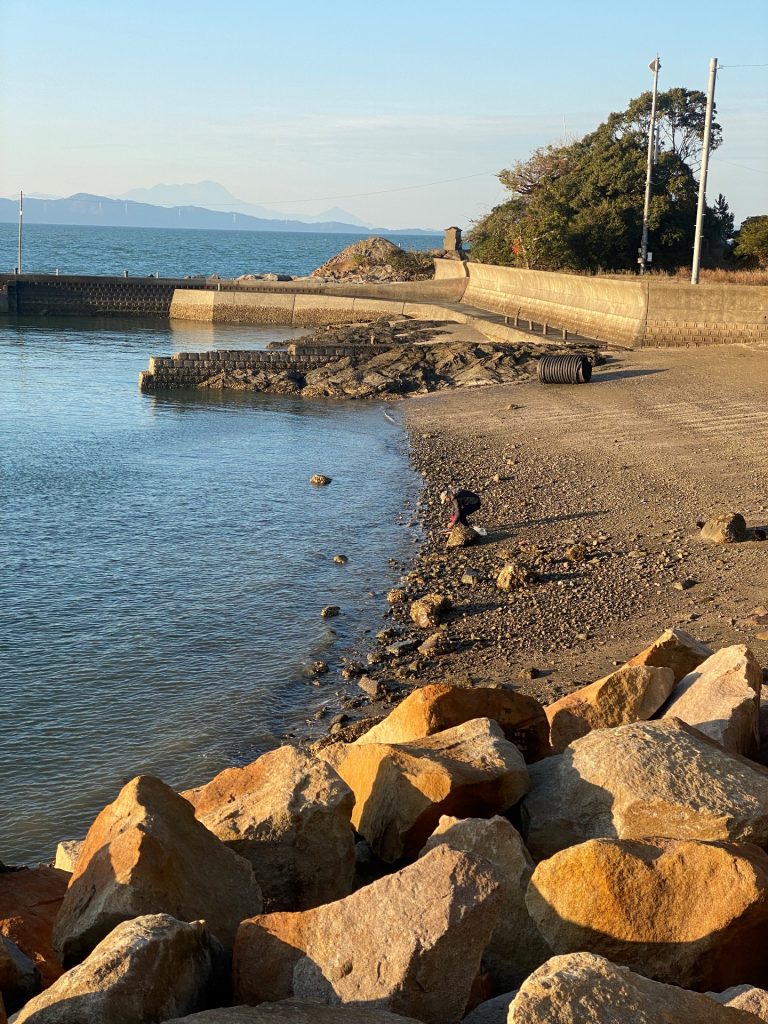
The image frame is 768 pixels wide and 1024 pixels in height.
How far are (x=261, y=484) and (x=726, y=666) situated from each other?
14.2 m

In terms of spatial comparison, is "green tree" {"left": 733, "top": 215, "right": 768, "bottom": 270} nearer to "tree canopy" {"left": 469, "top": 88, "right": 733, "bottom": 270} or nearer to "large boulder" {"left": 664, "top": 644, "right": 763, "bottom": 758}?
"tree canopy" {"left": 469, "top": 88, "right": 733, "bottom": 270}

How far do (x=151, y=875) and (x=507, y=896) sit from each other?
1.36m

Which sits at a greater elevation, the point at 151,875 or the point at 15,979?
the point at 151,875

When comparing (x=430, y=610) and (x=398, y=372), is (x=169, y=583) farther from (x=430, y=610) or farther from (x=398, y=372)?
(x=398, y=372)

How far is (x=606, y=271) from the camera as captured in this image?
128 ft

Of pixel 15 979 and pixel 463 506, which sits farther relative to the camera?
pixel 463 506

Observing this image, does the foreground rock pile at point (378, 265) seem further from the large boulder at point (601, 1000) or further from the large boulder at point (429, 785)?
the large boulder at point (601, 1000)

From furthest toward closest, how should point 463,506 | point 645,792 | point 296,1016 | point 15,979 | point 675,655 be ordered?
point 463,506
point 675,655
point 645,792
point 15,979
point 296,1016

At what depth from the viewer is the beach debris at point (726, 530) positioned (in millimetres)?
12930

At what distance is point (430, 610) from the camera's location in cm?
1170

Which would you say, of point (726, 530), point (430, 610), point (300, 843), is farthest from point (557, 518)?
point (300, 843)

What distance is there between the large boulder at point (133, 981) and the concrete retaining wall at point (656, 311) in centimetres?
2693

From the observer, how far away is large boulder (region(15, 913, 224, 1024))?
3590 millimetres

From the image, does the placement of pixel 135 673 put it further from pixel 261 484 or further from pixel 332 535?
pixel 261 484
